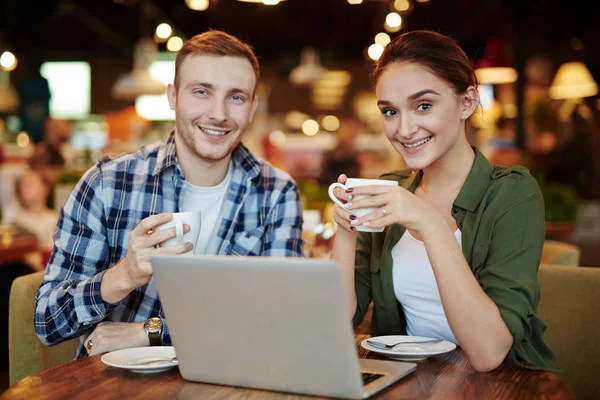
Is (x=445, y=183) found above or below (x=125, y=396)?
above

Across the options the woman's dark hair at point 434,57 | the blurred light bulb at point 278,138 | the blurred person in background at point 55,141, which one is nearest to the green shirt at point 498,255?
the woman's dark hair at point 434,57

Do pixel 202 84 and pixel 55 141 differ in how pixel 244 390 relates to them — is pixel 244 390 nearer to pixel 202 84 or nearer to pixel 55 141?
pixel 202 84

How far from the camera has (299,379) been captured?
4.32 ft

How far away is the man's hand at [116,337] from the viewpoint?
193cm

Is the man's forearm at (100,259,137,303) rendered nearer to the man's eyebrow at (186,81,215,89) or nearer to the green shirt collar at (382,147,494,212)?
the man's eyebrow at (186,81,215,89)

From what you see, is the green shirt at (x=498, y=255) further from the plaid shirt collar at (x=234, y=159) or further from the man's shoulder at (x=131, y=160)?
the man's shoulder at (x=131, y=160)

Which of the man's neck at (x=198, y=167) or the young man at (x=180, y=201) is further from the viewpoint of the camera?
the man's neck at (x=198, y=167)

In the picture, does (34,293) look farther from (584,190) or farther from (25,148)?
(25,148)

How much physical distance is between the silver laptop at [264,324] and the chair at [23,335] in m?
0.88

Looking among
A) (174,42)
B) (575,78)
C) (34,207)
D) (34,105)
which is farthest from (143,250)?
(174,42)

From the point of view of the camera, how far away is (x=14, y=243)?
4480mm

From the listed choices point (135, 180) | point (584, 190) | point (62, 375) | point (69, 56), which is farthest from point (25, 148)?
point (62, 375)

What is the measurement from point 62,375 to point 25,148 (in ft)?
37.5

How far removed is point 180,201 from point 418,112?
85 centimetres
